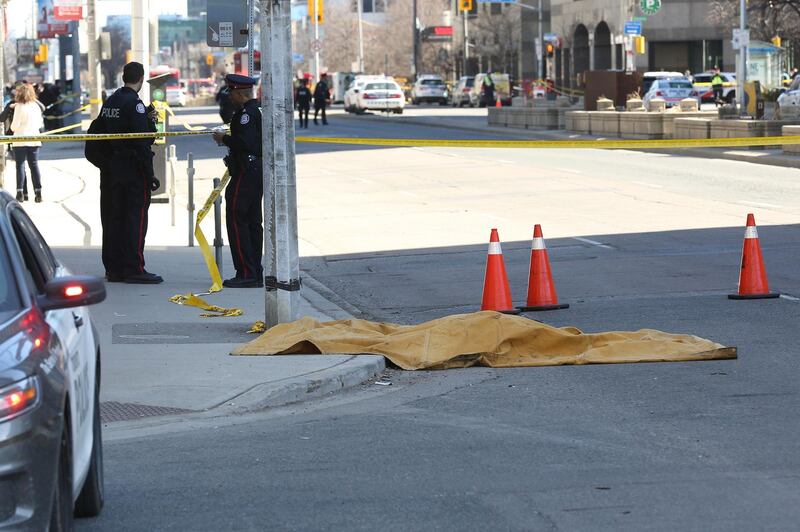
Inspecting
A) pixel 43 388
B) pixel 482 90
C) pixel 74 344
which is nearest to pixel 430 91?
pixel 482 90

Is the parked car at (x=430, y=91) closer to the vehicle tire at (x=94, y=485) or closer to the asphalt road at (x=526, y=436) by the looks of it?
the asphalt road at (x=526, y=436)

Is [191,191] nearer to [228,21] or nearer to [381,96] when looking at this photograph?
[228,21]

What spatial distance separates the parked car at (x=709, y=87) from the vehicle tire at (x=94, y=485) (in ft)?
207

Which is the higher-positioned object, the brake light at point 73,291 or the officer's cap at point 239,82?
the officer's cap at point 239,82

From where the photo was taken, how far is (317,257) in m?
17.7

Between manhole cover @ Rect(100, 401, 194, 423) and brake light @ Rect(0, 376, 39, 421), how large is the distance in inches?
148

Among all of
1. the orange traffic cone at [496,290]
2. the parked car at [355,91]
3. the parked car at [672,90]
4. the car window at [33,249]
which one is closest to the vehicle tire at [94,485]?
the car window at [33,249]

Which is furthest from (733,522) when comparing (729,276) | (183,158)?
(183,158)

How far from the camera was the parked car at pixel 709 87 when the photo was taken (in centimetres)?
6875

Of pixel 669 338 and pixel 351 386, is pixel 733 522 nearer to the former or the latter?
pixel 351 386

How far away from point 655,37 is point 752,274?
3270 inches

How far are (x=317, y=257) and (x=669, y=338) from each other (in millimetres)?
7842

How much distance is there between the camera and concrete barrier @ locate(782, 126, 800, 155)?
3132cm

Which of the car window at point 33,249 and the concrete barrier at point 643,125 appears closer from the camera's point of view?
the car window at point 33,249
